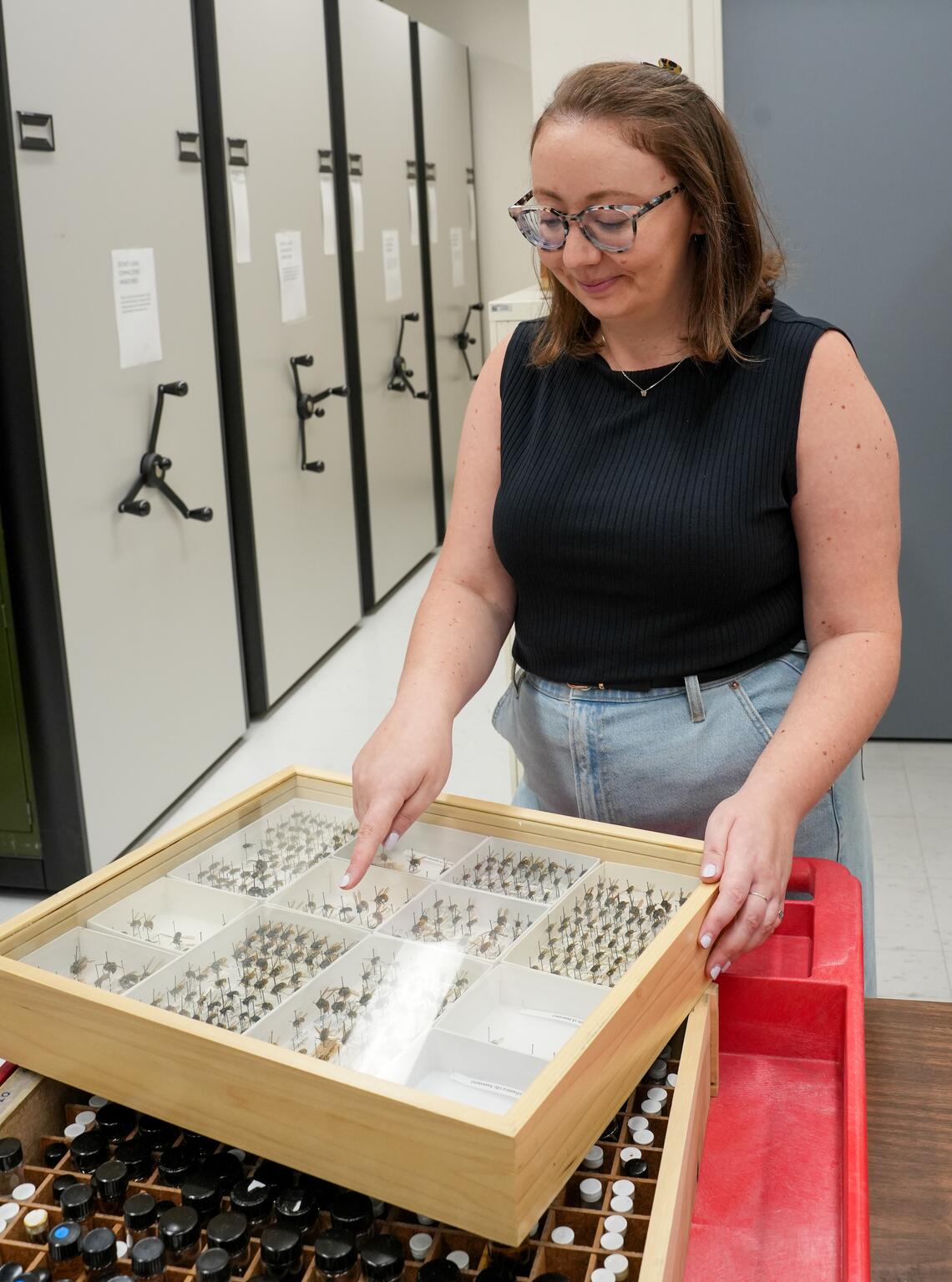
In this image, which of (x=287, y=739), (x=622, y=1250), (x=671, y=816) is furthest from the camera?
(x=287, y=739)

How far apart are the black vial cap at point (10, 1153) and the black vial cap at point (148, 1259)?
0.14 meters

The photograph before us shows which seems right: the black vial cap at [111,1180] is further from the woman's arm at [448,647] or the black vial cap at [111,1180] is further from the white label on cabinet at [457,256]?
the white label on cabinet at [457,256]

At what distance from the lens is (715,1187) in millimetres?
953

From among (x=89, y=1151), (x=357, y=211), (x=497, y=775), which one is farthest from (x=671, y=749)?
(x=357, y=211)

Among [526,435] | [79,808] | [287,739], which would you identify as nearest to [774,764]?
[526,435]

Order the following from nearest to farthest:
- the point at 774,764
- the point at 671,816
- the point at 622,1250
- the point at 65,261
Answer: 1. the point at 622,1250
2. the point at 774,764
3. the point at 671,816
4. the point at 65,261

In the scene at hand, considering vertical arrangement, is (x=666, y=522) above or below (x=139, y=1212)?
above

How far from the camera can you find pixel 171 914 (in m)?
1.12

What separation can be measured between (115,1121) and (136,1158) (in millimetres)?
58

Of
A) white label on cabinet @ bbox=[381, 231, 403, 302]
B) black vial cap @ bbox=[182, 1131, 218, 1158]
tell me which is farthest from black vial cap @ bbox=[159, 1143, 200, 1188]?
white label on cabinet @ bbox=[381, 231, 403, 302]

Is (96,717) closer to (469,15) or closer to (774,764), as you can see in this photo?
(774,764)

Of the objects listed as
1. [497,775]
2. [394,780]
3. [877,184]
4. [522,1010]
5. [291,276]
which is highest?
[877,184]

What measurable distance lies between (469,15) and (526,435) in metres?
7.22

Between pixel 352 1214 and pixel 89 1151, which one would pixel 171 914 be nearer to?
pixel 89 1151
